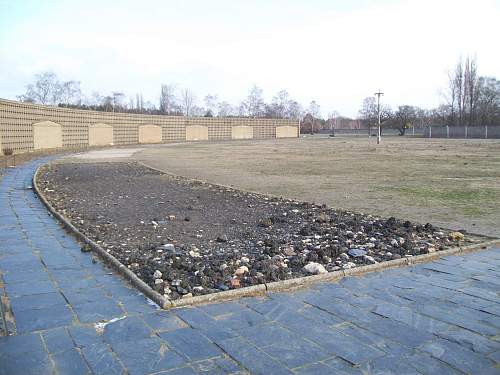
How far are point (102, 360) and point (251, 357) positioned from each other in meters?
1.07

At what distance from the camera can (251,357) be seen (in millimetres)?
3533

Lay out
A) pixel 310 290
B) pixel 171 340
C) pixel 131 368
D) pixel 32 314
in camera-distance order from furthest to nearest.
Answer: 1. pixel 310 290
2. pixel 32 314
3. pixel 171 340
4. pixel 131 368

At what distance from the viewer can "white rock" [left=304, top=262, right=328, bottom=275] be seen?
555 centimetres

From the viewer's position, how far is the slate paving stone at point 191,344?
357 cm

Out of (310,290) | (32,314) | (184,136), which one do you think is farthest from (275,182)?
(184,136)

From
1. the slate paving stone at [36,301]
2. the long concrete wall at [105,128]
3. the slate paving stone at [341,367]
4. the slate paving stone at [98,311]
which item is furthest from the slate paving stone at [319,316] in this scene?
the long concrete wall at [105,128]

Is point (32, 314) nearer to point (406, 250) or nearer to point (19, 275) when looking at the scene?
point (19, 275)

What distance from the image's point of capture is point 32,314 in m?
4.34

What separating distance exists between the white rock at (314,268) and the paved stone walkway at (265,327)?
331 millimetres

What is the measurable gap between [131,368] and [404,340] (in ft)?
6.90

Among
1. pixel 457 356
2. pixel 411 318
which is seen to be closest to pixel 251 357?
pixel 457 356

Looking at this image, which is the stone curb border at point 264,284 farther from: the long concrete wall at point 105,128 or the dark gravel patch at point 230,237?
the long concrete wall at point 105,128

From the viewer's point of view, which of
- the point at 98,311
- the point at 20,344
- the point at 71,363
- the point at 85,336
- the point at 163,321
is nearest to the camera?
the point at 71,363

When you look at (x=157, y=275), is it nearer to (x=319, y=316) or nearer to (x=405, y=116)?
(x=319, y=316)
